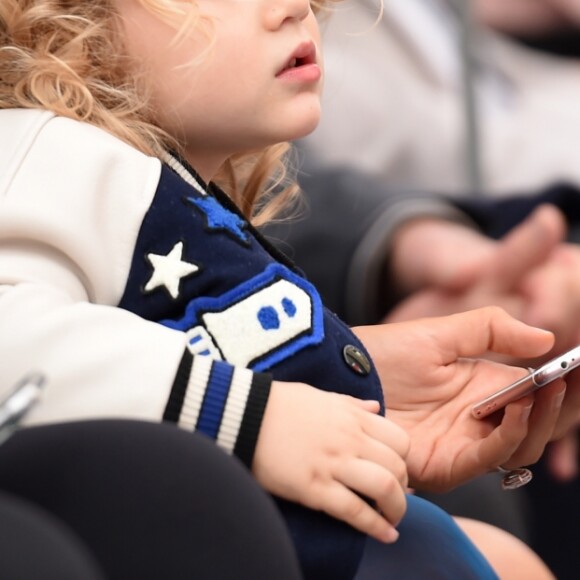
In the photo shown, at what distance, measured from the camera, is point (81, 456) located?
1.67 ft

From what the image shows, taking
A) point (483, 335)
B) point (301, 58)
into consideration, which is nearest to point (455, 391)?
point (483, 335)

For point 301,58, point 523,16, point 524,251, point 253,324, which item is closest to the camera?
point 253,324

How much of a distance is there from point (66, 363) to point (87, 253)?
91 mm

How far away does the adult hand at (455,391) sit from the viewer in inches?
32.7

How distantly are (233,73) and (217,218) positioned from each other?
102 millimetres

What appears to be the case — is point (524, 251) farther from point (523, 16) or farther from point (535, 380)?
point (523, 16)

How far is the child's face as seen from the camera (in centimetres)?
80

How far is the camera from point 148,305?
726 mm

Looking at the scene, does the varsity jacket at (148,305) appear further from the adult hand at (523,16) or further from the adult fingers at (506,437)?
the adult hand at (523,16)

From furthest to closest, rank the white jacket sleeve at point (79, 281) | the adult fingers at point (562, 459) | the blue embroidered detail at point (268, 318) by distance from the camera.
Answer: the adult fingers at point (562, 459)
the blue embroidered detail at point (268, 318)
the white jacket sleeve at point (79, 281)

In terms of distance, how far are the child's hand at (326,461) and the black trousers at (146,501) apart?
11 centimetres

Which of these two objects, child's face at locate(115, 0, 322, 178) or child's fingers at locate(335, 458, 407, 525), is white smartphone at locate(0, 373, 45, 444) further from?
child's face at locate(115, 0, 322, 178)

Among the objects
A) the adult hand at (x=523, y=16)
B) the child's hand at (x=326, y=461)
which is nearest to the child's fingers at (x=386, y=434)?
the child's hand at (x=326, y=461)

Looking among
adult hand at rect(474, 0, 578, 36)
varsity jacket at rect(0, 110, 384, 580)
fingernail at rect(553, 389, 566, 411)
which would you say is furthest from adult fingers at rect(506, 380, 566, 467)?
adult hand at rect(474, 0, 578, 36)
